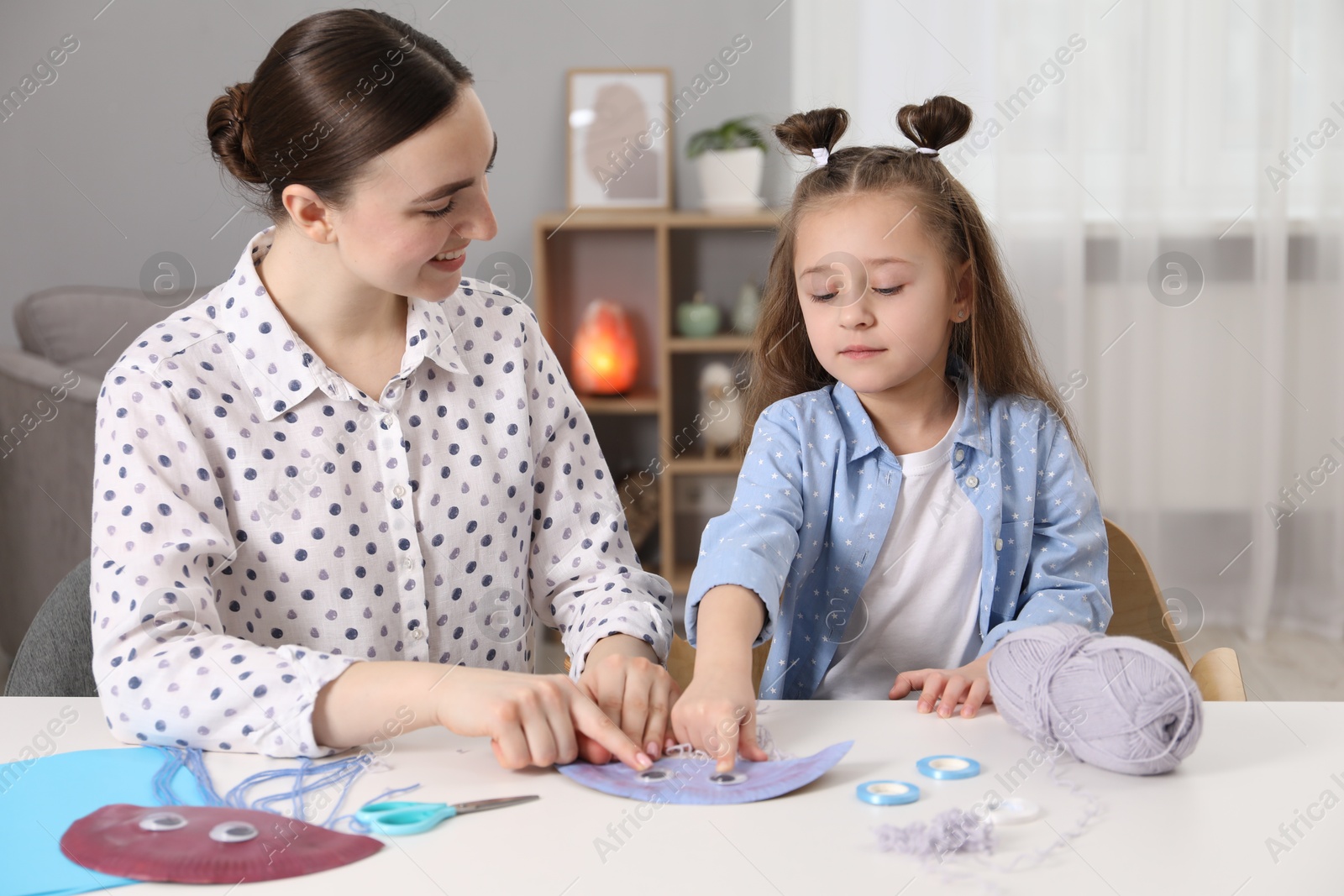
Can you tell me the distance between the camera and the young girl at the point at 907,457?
1106mm

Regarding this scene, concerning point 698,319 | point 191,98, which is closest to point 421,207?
point 698,319

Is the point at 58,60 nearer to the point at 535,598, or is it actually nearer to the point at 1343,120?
the point at 535,598

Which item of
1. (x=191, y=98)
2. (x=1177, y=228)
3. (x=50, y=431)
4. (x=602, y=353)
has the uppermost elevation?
(x=191, y=98)

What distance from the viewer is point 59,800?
0.69 meters

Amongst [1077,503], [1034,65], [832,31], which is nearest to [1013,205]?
[1034,65]

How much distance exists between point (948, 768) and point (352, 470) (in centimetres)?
60

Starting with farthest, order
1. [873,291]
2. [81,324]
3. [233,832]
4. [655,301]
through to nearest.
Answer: [655,301]
[81,324]
[873,291]
[233,832]

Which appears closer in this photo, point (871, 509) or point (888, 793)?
point (888, 793)

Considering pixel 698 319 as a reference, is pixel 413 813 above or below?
below

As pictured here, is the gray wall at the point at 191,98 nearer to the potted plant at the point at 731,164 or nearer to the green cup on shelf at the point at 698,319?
the potted plant at the point at 731,164

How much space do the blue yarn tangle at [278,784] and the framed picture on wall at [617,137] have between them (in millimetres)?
2550

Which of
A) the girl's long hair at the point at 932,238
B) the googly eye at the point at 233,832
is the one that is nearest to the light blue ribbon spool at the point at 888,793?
the googly eye at the point at 233,832

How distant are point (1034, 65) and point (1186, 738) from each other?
2.71 metres

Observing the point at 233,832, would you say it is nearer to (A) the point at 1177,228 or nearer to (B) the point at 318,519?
(B) the point at 318,519
